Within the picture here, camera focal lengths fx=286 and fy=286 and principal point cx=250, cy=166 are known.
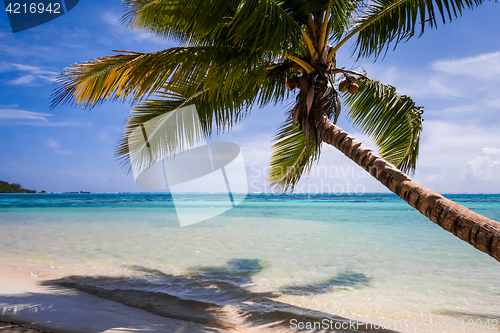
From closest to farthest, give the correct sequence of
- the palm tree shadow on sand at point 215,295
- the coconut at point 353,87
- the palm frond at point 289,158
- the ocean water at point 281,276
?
the palm tree shadow on sand at point 215,295 → the ocean water at point 281,276 → the coconut at point 353,87 → the palm frond at point 289,158

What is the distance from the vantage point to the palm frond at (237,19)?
306cm

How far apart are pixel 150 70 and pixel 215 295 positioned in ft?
10.3

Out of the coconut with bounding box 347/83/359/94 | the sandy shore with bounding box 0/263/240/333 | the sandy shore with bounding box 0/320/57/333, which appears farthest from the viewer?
the coconut with bounding box 347/83/359/94

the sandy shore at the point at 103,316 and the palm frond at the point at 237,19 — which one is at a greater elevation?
the palm frond at the point at 237,19

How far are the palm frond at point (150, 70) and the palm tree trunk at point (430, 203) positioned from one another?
1539mm

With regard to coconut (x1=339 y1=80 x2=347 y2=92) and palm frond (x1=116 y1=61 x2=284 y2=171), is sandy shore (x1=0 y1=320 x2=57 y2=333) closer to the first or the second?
palm frond (x1=116 y1=61 x2=284 y2=171)

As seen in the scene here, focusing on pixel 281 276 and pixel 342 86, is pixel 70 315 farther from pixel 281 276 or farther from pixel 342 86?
pixel 342 86

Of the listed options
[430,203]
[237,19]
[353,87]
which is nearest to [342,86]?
[353,87]

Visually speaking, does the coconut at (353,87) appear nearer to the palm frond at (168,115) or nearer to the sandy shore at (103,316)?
the palm frond at (168,115)

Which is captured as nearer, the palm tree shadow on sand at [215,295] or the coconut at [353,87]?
the palm tree shadow on sand at [215,295]

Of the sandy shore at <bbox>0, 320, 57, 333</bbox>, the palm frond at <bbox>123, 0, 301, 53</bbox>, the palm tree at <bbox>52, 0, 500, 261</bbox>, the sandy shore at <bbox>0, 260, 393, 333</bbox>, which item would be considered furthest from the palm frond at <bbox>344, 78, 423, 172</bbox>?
the sandy shore at <bbox>0, 320, 57, 333</bbox>

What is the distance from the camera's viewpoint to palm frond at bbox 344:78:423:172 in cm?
468

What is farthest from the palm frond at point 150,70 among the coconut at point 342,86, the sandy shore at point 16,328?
the sandy shore at point 16,328

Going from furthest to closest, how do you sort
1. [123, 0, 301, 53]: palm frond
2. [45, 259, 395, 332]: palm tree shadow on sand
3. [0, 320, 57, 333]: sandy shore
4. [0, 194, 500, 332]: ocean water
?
[0, 194, 500, 332]: ocean water
[45, 259, 395, 332]: palm tree shadow on sand
[123, 0, 301, 53]: palm frond
[0, 320, 57, 333]: sandy shore
